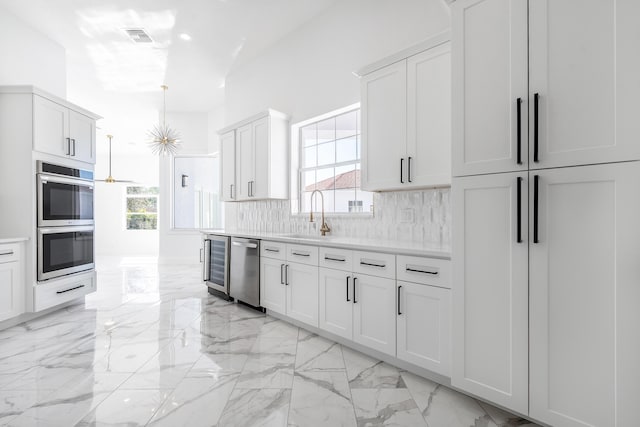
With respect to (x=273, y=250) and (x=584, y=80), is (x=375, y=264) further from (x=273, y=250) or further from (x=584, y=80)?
(x=584, y=80)

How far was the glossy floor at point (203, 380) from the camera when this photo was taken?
1872 mm

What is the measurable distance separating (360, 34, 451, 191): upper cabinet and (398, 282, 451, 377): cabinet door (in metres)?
0.84

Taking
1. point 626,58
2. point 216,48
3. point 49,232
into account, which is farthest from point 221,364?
point 216,48

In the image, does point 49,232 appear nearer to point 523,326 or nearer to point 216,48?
point 216,48

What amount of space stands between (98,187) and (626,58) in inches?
489

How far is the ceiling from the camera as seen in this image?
3938 mm

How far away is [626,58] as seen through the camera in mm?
1413

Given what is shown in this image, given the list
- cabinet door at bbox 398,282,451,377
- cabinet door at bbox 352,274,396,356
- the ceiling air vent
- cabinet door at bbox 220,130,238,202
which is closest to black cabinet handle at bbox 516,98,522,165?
cabinet door at bbox 398,282,451,377

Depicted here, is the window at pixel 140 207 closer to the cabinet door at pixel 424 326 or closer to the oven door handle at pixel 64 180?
the oven door handle at pixel 64 180

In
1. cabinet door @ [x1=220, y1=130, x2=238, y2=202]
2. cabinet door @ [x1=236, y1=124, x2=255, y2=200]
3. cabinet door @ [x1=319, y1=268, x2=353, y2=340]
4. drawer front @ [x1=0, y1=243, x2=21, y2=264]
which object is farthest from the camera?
cabinet door @ [x1=220, y1=130, x2=238, y2=202]

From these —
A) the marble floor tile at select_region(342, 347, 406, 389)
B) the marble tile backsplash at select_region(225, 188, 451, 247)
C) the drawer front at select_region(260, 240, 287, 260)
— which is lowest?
the marble floor tile at select_region(342, 347, 406, 389)

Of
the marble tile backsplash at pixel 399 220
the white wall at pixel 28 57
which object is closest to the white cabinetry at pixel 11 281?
the white wall at pixel 28 57

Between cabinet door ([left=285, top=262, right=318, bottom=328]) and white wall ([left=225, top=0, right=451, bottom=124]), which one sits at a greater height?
white wall ([left=225, top=0, right=451, bottom=124])

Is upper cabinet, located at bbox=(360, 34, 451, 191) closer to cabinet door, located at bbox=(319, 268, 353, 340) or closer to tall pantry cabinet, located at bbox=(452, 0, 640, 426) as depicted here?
tall pantry cabinet, located at bbox=(452, 0, 640, 426)
